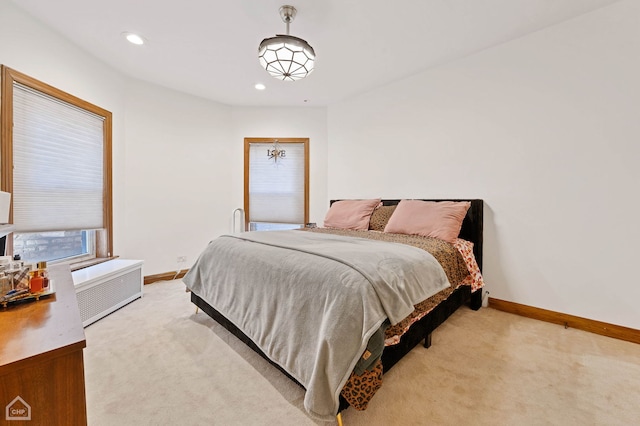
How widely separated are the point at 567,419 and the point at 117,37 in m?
4.21

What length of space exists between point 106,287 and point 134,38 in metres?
2.32

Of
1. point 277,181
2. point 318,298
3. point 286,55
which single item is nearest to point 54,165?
point 286,55

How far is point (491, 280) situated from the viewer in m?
2.62

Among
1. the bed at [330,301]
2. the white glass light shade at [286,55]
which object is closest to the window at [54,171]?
the bed at [330,301]

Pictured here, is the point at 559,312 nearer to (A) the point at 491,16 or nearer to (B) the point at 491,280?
(B) the point at 491,280

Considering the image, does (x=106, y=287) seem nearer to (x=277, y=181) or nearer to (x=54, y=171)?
(x=54, y=171)

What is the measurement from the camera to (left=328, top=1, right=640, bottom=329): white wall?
2.01 m

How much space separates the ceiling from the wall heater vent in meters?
2.18

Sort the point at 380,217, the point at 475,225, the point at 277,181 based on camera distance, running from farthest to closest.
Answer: the point at 277,181 → the point at 380,217 → the point at 475,225

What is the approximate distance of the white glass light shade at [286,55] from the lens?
74.2 inches

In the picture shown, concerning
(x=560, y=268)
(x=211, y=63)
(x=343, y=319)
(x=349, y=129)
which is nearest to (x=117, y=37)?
(x=211, y=63)

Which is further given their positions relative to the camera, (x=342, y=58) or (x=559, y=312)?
(x=342, y=58)

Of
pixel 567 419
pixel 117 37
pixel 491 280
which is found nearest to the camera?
pixel 567 419

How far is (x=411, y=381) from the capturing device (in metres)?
1.52
